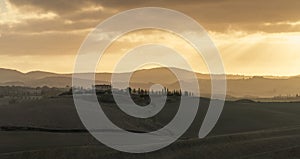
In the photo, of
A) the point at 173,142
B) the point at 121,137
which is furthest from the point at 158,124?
the point at 173,142

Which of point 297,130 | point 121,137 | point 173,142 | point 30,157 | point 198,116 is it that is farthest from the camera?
point 198,116

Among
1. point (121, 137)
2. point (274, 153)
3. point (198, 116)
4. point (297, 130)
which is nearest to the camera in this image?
point (274, 153)

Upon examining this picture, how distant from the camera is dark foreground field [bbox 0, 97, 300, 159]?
2639 cm

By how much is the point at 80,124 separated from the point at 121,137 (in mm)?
6473

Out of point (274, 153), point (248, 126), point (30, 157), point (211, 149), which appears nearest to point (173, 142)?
point (211, 149)

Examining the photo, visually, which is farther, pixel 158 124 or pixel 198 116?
pixel 198 116

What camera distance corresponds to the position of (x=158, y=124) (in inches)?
1641

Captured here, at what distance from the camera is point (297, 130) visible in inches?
1443

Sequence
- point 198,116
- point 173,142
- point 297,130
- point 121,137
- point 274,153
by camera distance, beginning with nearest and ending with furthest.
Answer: point 274,153, point 173,142, point 121,137, point 297,130, point 198,116

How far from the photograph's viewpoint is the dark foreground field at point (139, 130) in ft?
86.6

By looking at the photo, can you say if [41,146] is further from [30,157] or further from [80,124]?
[80,124]

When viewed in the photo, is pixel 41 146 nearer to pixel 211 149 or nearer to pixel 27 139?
pixel 27 139

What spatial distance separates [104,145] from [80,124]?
9385 mm

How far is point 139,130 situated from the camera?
3706 centimetres
